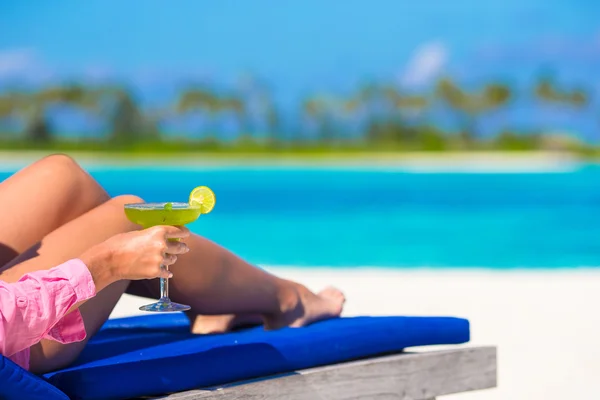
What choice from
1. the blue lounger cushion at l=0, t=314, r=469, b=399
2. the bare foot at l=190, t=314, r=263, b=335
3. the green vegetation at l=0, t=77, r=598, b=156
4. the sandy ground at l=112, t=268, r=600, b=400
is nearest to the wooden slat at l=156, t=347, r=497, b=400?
the blue lounger cushion at l=0, t=314, r=469, b=399

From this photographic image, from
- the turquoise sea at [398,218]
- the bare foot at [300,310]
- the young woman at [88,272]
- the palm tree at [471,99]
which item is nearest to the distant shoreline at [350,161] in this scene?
the palm tree at [471,99]

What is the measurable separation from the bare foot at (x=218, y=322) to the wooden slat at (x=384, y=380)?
1.16ft

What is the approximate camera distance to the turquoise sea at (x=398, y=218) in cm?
1105

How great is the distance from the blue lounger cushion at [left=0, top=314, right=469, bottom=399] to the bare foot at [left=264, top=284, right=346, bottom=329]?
1.7 inches

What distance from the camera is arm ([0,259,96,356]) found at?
→ 1710 millimetres

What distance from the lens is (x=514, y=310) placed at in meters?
5.80

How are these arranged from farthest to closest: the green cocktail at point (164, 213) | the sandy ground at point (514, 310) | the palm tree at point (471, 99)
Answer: the palm tree at point (471, 99) < the sandy ground at point (514, 310) < the green cocktail at point (164, 213)

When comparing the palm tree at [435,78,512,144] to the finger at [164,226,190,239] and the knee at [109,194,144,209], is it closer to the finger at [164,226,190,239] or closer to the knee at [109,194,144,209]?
the knee at [109,194,144,209]

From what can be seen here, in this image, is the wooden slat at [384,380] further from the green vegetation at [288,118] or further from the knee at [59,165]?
the green vegetation at [288,118]

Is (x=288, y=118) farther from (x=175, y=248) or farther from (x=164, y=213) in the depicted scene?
(x=175, y=248)

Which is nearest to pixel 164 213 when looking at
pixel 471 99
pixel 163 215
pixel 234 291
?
pixel 163 215

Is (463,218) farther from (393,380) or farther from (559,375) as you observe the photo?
(393,380)

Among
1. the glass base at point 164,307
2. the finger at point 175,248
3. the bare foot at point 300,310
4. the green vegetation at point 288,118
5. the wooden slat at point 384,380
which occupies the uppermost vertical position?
the green vegetation at point 288,118

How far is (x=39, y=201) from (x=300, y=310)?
841 millimetres
